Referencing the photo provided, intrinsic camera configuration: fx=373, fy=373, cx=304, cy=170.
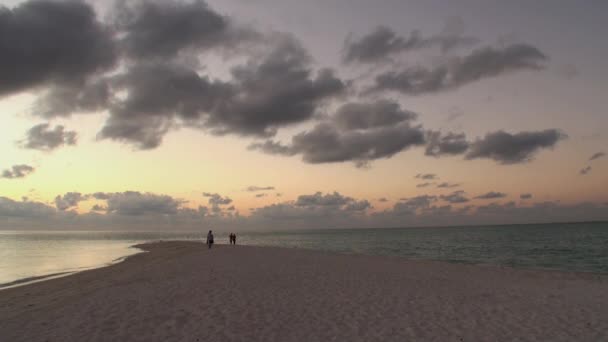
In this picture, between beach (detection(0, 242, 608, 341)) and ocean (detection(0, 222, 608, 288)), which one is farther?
ocean (detection(0, 222, 608, 288))

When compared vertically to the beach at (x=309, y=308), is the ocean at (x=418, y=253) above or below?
below

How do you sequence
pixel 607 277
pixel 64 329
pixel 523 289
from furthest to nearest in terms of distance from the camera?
pixel 607 277 → pixel 523 289 → pixel 64 329

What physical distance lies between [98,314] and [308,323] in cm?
799

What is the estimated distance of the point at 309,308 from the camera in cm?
1473

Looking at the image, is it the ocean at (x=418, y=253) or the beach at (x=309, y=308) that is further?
the ocean at (x=418, y=253)

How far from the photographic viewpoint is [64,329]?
12.2 meters

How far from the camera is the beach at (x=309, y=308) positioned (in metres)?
11.7

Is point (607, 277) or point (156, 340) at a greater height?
point (156, 340)

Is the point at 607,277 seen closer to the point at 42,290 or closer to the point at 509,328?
the point at 509,328

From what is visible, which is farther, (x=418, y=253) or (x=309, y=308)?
(x=418, y=253)

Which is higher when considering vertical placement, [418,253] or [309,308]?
[309,308]

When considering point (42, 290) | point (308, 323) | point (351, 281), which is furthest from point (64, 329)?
point (351, 281)

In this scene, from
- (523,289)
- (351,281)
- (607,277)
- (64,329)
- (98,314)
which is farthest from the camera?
(607,277)

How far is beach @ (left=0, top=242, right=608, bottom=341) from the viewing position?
11711 mm
